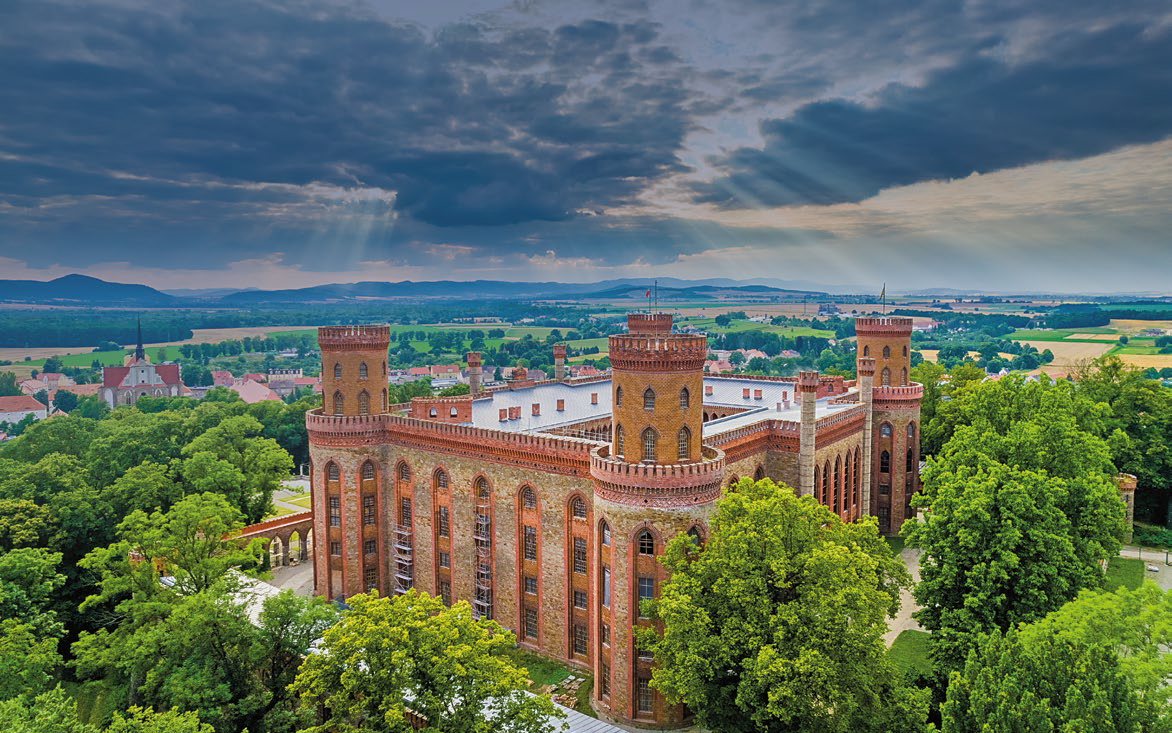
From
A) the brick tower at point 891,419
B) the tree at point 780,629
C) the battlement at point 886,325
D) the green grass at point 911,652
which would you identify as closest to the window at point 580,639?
the tree at point 780,629

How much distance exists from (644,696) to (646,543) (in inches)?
342

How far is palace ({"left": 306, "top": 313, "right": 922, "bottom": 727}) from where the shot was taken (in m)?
39.8

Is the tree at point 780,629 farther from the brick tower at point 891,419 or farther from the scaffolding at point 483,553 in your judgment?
the brick tower at point 891,419

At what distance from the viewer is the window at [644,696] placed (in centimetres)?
3997

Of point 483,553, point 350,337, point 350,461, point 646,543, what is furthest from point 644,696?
point 350,337

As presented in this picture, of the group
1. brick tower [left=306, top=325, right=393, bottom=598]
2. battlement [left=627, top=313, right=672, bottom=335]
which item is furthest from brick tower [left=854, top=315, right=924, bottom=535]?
brick tower [left=306, top=325, right=393, bottom=598]

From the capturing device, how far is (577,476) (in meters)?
45.0

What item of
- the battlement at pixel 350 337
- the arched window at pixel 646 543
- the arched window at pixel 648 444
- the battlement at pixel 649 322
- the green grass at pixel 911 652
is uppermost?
the battlement at pixel 649 322

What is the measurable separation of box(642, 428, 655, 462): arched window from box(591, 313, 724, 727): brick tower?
56mm

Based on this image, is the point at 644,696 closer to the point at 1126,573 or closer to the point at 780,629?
the point at 780,629

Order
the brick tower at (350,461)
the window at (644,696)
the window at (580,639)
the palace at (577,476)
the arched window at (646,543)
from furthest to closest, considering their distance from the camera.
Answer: the brick tower at (350,461) → the window at (580,639) → the window at (644,696) → the palace at (577,476) → the arched window at (646,543)

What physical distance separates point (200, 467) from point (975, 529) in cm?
6526

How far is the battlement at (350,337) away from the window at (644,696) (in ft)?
100

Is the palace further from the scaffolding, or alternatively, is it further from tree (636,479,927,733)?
tree (636,479,927,733)
